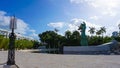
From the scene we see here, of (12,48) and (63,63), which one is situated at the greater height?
(12,48)

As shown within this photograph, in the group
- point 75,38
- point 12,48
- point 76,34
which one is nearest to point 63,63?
point 12,48

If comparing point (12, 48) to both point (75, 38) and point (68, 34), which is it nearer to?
point (75, 38)

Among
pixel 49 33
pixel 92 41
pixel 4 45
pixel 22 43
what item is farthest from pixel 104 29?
pixel 4 45

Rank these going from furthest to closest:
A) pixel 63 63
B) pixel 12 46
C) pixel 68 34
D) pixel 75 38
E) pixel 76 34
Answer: pixel 68 34, pixel 76 34, pixel 75 38, pixel 63 63, pixel 12 46

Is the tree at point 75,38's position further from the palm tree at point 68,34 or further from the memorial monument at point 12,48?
the memorial monument at point 12,48

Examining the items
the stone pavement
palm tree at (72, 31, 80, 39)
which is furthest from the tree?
the stone pavement

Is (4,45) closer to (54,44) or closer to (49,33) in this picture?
(54,44)

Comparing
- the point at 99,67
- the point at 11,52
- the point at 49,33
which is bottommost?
the point at 99,67

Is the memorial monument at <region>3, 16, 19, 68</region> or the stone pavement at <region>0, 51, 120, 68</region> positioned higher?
the memorial monument at <region>3, 16, 19, 68</region>

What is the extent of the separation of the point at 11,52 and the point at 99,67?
453cm

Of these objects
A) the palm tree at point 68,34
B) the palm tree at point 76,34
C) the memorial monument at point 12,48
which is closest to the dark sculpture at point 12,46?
the memorial monument at point 12,48

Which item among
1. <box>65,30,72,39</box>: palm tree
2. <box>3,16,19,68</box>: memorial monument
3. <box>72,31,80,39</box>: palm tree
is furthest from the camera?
<box>65,30,72,39</box>: palm tree

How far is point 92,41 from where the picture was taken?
6334 cm

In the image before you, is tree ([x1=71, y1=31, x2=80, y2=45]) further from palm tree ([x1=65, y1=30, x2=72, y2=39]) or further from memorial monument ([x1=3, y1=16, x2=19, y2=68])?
memorial monument ([x1=3, y1=16, x2=19, y2=68])
